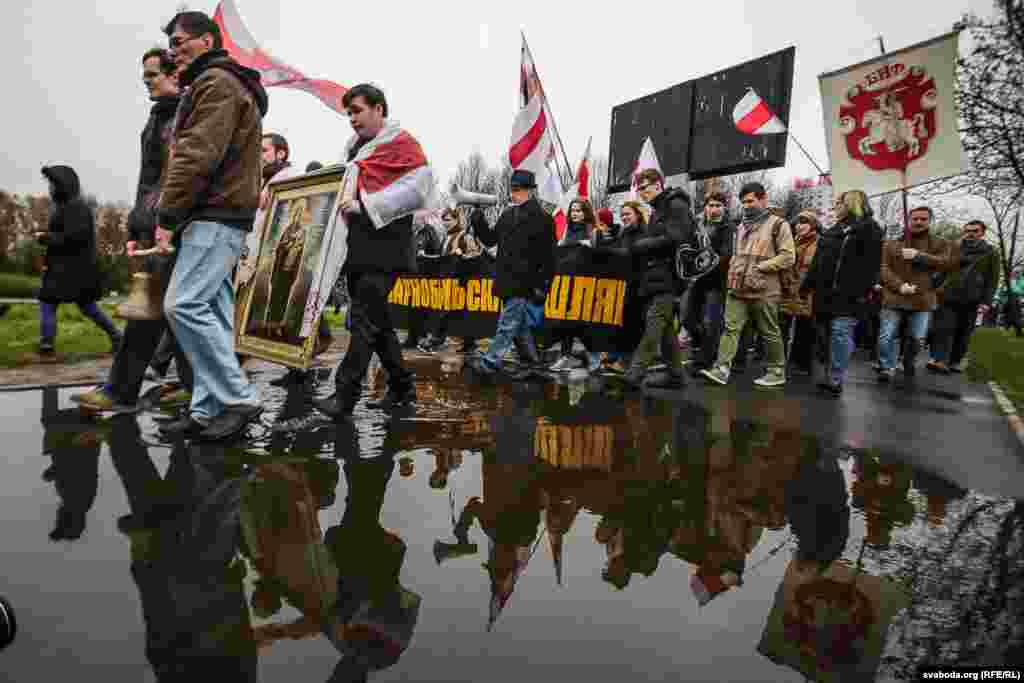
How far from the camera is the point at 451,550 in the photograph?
2.29 meters

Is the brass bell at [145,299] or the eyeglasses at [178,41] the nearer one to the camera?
the eyeglasses at [178,41]

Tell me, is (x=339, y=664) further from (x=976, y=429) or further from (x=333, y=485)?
(x=976, y=429)

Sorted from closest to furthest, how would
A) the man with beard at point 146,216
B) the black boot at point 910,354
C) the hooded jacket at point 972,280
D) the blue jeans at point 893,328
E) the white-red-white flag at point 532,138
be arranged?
the man with beard at point 146,216
the blue jeans at point 893,328
the black boot at point 910,354
the white-red-white flag at point 532,138
the hooded jacket at point 972,280

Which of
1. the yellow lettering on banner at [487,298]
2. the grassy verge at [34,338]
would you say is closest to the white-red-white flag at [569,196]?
the yellow lettering on banner at [487,298]

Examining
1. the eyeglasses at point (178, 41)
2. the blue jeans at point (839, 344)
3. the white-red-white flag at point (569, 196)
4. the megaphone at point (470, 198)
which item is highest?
the white-red-white flag at point (569, 196)

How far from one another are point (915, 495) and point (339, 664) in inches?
112

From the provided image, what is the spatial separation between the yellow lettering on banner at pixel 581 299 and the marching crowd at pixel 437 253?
44 cm

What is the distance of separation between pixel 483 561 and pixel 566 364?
20.3ft

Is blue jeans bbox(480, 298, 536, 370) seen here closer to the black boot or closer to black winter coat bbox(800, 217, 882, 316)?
black winter coat bbox(800, 217, 882, 316)

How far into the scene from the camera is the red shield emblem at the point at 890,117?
25.6 ft

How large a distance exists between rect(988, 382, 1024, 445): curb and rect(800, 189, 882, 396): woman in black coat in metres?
1.39

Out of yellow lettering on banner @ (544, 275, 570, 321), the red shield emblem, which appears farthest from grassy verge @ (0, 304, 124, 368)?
the red shield emblem

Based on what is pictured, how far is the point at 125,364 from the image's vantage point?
4.20 m

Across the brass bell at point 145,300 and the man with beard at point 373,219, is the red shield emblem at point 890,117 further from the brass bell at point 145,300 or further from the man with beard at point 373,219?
the brass bell at point 145,300
